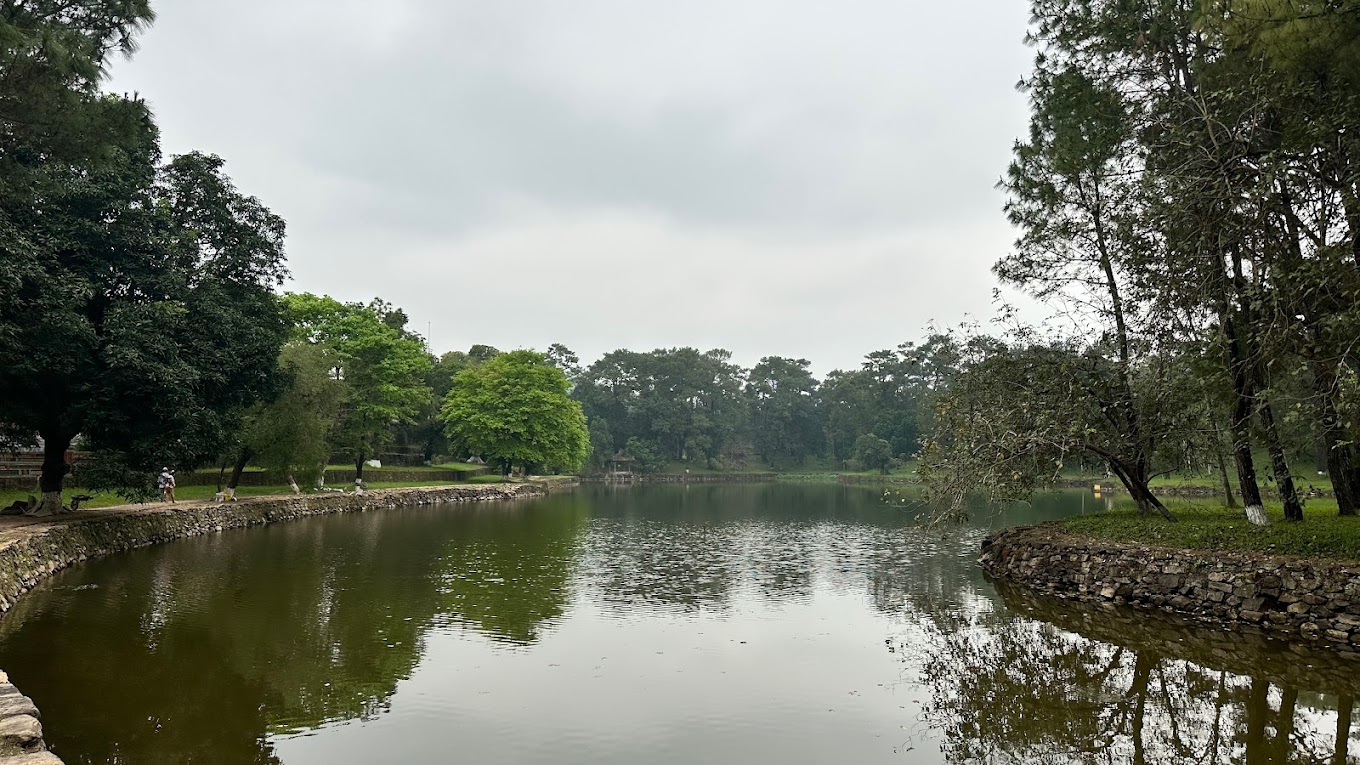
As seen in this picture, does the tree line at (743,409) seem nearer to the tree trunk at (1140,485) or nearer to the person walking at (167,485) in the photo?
the person walking at (167,485)

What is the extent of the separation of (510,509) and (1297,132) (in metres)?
36.2

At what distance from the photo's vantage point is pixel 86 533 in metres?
19.7

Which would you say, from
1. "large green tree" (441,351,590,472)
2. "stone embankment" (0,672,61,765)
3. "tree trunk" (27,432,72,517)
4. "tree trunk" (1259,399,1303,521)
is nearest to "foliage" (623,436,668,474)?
"large green tree" (441,351,590,472)

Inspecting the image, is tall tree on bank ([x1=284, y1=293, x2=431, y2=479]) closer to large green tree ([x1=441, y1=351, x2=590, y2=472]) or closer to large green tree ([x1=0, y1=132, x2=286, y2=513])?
large green tree ([x1=441, y1=351, x2=590, y2=472])

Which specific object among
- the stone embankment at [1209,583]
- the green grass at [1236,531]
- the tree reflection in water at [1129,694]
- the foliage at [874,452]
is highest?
the foliage at [874,452]

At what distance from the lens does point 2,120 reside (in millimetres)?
12891

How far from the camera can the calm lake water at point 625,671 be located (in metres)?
8.34

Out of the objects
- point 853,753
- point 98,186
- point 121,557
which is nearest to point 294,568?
point 121,557

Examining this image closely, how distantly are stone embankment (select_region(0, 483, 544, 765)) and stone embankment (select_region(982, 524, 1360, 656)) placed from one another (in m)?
Answer: 16.2

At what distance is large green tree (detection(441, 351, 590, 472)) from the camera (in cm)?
5559

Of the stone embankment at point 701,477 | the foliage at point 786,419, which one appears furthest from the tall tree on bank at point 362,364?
the foliage at point 786,419

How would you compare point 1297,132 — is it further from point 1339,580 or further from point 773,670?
point 773,670

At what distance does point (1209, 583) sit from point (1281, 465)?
3.07m

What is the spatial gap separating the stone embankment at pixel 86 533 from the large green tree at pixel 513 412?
15.8 m
